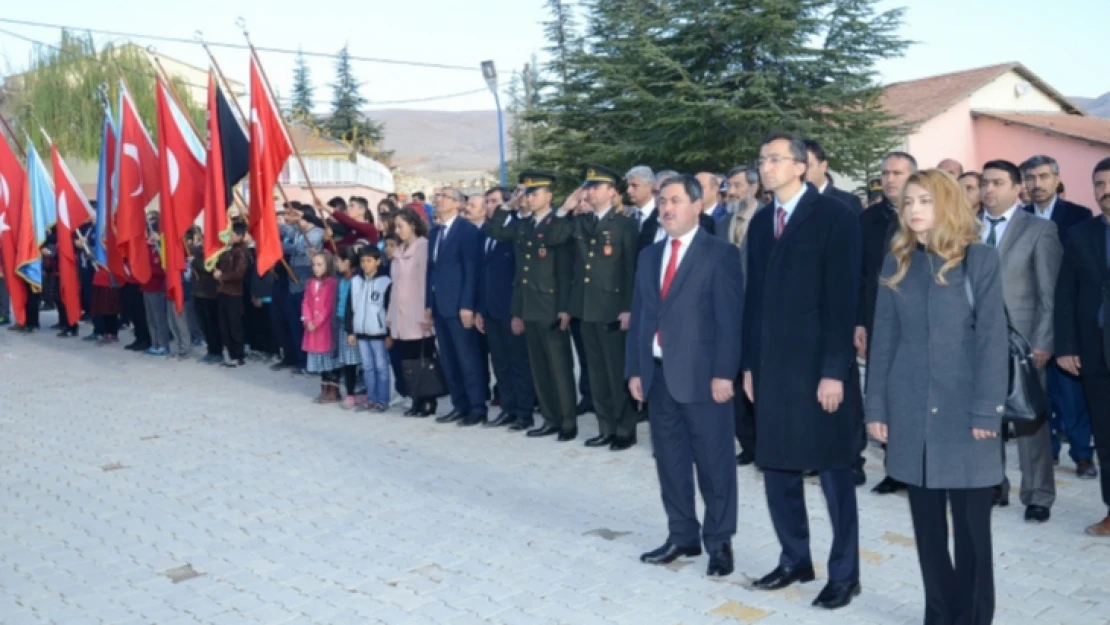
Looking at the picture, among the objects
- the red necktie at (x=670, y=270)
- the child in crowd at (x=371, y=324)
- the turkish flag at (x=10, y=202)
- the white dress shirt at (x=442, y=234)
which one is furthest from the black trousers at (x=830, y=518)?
the turkish flag at (x=10, y=202)

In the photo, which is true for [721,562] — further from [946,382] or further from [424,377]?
[424,377]

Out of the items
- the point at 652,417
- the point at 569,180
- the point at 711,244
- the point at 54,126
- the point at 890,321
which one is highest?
the point at 54,126

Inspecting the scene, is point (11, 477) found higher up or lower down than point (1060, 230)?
lower down

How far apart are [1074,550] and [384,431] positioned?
575 centimetres

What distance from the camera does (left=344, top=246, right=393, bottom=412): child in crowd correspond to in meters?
10.3

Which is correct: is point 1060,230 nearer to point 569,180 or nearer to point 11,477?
point 11,477

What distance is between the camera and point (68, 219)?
15.0 m

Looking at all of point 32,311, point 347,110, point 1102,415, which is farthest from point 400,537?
point 347,110

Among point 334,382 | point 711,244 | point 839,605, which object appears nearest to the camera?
point 839,605

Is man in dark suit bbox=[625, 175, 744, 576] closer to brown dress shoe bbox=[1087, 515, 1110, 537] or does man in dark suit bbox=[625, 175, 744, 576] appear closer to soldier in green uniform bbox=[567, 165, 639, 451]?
brown dress shoe bbox=[1087, 515, 1110, 537]

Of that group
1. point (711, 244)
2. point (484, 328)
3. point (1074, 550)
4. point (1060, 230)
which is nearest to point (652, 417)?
point (711, 244)

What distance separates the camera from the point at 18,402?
11.9 meters

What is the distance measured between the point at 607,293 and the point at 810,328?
3.66 metres

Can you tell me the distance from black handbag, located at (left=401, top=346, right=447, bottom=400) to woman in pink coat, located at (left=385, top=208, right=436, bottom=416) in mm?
65
